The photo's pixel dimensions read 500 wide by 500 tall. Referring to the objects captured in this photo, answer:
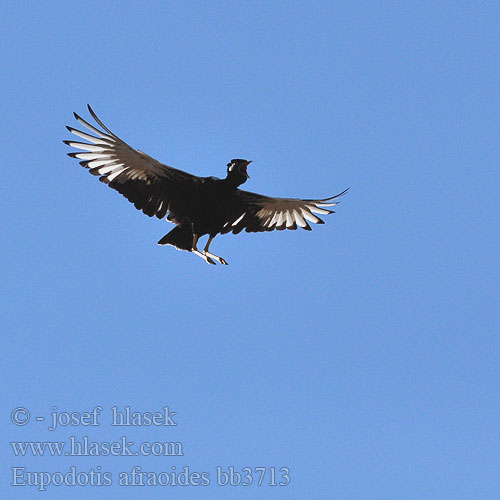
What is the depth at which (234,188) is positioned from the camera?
2325 centimetres

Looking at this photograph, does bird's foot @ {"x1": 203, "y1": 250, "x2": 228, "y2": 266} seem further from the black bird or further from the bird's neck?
the bird's neck

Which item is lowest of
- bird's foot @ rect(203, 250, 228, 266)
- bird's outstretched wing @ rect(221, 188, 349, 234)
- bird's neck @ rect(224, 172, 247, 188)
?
bird's foot @ rect(203, 250, 228, 266)

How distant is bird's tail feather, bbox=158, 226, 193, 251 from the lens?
2369cm

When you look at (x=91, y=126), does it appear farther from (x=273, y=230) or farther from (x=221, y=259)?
(x=273, y=230)

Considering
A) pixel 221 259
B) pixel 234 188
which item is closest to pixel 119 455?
pixel 221 259

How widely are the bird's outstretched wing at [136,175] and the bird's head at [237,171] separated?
0.75 meters

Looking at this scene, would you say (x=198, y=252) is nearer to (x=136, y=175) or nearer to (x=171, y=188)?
(x=171, y=188)

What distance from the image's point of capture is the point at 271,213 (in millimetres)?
25766

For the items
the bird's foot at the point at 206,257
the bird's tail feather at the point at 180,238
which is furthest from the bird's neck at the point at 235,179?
the bird's foot at the point at 206,257

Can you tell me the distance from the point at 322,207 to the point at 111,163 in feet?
18.9

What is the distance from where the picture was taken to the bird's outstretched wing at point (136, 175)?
22.8m

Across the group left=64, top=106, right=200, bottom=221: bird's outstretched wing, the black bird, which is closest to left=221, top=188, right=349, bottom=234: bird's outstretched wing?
the black bird

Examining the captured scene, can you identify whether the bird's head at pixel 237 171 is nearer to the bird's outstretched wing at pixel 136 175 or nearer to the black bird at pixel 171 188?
the black bird at pixel 171 188

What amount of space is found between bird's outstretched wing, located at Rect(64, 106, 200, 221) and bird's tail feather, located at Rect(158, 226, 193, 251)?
0.31 metres
